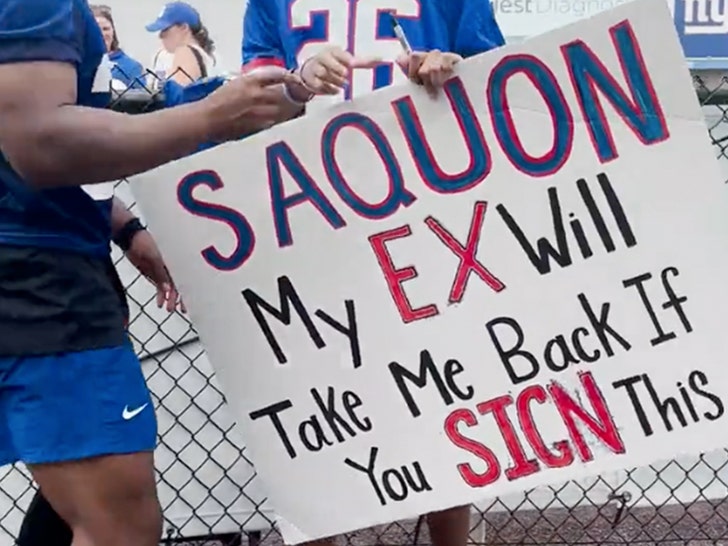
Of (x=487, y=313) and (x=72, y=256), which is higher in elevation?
(x=72, y=256)

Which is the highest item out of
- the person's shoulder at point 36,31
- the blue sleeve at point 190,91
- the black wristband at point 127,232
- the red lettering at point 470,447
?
the person's shoulder at point 36,31

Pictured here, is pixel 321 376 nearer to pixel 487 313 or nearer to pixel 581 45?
pixel 487 313

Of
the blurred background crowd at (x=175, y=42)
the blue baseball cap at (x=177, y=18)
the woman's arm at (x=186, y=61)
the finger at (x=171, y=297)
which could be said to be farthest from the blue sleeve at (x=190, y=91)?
the blue baseball cap at (x=177, y=18)

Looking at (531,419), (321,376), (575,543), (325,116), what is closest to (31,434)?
(321,376)

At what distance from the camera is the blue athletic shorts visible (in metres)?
1.73

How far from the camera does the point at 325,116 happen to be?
193 centimetres

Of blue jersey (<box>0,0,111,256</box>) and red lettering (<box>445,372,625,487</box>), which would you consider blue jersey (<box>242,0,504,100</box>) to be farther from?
red lettering (<box>445,372,625,487</box>)

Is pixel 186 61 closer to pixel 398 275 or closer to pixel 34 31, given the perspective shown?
pixel 398 275

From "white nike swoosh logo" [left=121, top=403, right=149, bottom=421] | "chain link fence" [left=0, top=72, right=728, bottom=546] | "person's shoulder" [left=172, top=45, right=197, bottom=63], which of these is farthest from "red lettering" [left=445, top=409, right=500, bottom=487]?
"person's shoulder" [left=172, top=45, right=197, bottom=63]

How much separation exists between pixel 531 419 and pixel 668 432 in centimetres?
24

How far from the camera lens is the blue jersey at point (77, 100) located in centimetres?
157

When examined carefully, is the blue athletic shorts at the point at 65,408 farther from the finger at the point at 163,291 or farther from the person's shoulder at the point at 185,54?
the person's shoulder at the point at 185,54

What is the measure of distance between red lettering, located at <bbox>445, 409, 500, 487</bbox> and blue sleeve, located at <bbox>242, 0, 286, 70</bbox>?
80 centimetres

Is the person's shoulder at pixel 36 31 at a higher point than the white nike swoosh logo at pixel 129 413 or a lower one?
higher
